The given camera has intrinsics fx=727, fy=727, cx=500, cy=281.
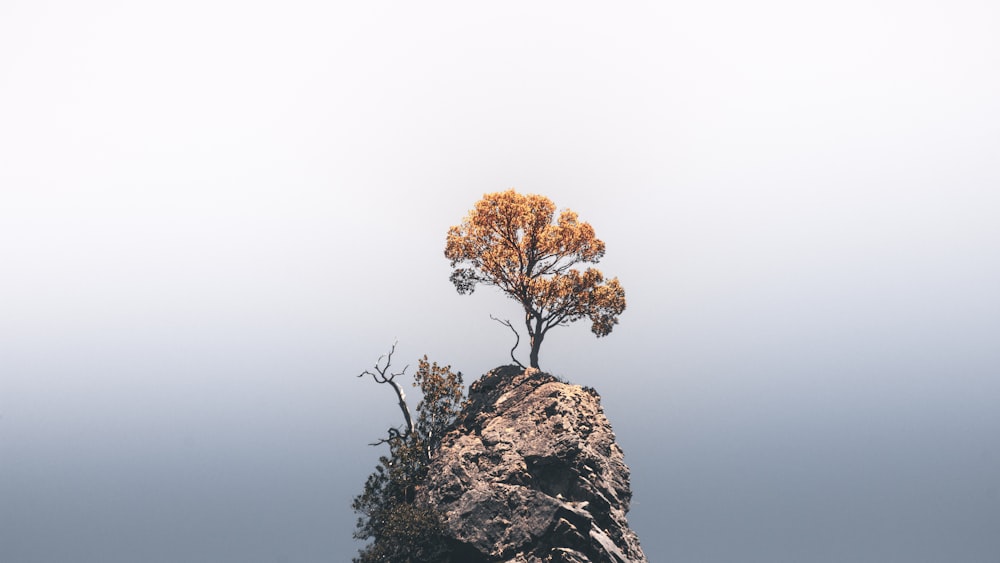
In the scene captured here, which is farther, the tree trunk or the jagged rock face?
the tree trunk

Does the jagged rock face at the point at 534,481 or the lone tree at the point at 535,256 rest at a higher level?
the lone tree at the point at 535,256

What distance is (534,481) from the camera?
50.9m

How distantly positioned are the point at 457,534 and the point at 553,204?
27083 millimetres

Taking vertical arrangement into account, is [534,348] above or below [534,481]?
above

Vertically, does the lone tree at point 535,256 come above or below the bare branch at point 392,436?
above

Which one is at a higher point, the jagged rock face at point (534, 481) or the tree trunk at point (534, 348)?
the tree trunk at point (534, 348)

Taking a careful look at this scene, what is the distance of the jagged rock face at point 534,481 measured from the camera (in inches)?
1854

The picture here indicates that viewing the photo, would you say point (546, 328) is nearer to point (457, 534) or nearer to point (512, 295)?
point (512, 295)

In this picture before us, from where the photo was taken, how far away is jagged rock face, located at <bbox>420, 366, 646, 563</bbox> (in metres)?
47.1

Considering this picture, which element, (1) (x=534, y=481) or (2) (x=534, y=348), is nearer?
(1) (x=534, y=481)

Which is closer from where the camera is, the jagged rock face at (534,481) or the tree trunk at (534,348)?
the jagged rock face at (534,481)

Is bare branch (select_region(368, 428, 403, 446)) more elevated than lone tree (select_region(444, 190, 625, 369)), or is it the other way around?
lone tree (select_region(444, 190, 625, 369))

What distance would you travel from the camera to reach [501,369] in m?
61.1

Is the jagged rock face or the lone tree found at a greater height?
the lone tree
